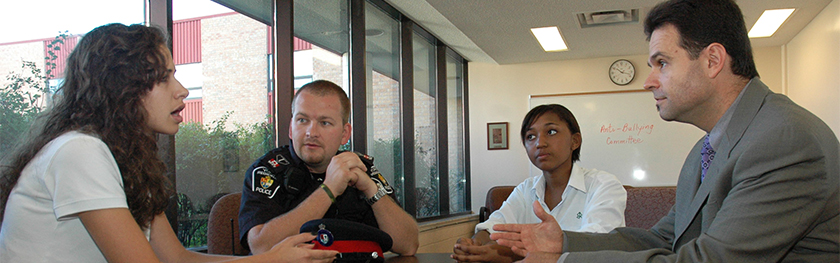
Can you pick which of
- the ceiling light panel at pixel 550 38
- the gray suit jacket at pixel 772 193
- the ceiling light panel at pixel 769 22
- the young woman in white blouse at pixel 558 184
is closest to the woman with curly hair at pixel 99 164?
the gray suit jacket at pixel 772 193

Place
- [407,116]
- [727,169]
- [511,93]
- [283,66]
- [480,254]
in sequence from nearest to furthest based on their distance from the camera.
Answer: [727,169] → [480,254] → [283,66] → [407,116] → [511,93]

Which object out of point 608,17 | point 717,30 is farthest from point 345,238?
point 608,17

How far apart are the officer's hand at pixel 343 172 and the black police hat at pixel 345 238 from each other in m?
0.37

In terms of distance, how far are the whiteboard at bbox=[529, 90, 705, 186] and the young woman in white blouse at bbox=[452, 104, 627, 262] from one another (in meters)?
4.22

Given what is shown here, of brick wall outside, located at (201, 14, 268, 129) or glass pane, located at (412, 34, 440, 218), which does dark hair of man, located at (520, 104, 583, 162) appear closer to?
brick wall outside, located at (201, 14, 268, 129)

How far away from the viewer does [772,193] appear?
1011 millimetres

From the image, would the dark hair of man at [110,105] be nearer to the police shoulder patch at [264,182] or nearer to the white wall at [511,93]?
the police shoulder patch at [264,182]

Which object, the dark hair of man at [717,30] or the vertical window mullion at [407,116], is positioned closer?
the dark hair of man at [717,30]

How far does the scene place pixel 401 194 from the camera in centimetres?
483

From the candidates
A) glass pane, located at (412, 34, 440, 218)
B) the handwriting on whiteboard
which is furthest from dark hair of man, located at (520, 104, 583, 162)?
the handwriting on whiteboard

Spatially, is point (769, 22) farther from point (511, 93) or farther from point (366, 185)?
point (366, 185)

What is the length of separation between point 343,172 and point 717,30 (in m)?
1.15

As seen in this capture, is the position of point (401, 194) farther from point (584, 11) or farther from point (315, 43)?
point (584, 11)

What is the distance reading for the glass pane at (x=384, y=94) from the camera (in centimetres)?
440
